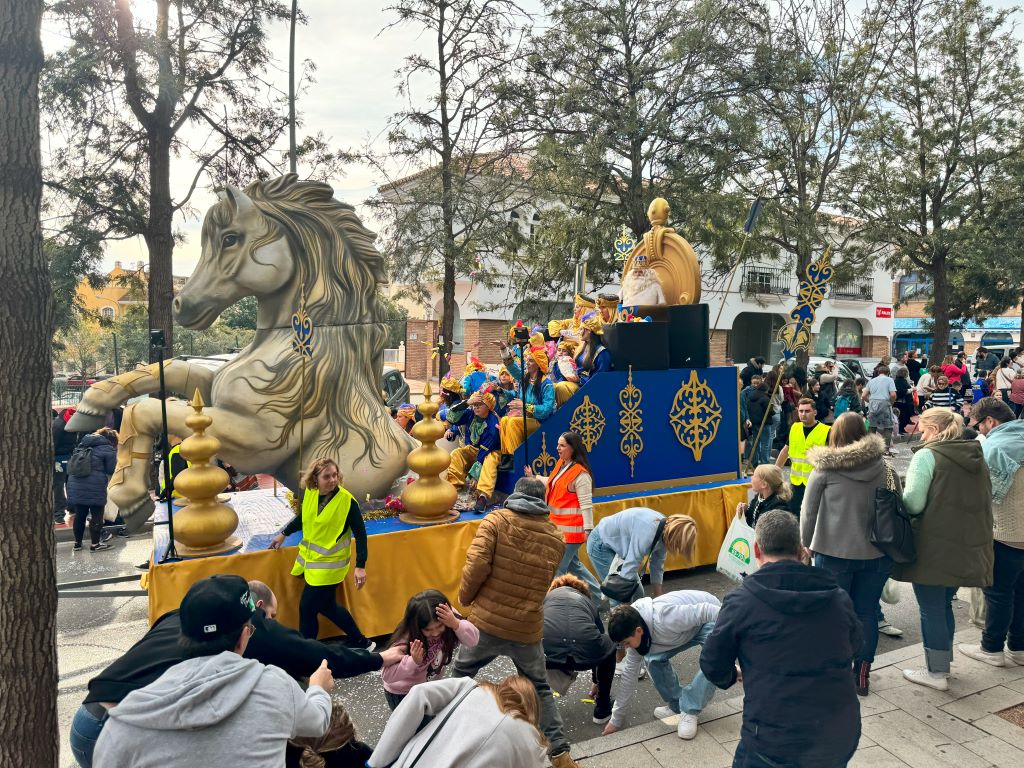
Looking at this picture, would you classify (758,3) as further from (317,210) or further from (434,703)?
(434,703)

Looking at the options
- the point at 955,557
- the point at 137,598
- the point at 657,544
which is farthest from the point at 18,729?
the point at 955,557

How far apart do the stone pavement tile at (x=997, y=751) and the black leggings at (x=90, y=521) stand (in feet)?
26.8

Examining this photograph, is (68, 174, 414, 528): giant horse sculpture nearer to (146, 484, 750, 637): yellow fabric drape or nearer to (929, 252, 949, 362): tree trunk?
(146, 484, 750, 637): yellow fabric drape

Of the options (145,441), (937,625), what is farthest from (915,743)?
(145,441)

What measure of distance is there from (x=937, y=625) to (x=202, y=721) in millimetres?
4240

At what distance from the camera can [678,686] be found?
13.1 feet

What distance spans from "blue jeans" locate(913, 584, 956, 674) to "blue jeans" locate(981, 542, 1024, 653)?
44 centimetres

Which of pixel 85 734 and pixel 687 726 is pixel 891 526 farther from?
pixel 85 734

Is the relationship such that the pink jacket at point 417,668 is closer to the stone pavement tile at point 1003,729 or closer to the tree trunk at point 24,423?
the tree trunk at point 24,423

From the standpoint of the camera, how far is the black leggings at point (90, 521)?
7719 mm

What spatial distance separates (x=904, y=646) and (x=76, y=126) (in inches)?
467

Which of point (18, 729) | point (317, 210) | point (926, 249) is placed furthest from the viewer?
point (926, 249)

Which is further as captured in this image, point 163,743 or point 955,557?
point 955,557

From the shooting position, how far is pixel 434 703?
227cm
